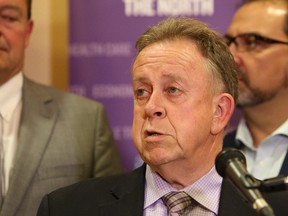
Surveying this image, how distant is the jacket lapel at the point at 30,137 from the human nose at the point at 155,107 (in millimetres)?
907

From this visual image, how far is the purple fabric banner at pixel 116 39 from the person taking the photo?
3205mm

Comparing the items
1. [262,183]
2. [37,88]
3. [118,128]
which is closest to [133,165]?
[118,128]

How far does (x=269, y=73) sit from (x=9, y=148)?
1.31 meters

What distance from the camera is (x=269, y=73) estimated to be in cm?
300

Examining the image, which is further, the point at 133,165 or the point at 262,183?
the point at 133,165

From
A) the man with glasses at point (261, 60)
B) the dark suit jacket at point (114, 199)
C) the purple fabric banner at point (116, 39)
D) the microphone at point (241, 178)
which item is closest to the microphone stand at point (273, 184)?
the microphone at point (241, 178)

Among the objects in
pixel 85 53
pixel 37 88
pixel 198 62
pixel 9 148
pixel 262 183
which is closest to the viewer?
pixel 262 183

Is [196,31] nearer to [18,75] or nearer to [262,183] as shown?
[262,183]

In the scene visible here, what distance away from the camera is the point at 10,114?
276cm

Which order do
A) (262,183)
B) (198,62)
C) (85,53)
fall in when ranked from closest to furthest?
(262,183) → (198,62) → (85,53)

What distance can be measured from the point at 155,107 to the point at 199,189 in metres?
0.32

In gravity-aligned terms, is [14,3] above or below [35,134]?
above

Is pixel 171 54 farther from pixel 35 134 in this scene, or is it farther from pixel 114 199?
pixel 35 134

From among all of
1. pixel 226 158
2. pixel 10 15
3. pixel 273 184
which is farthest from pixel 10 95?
pixel 273 184
